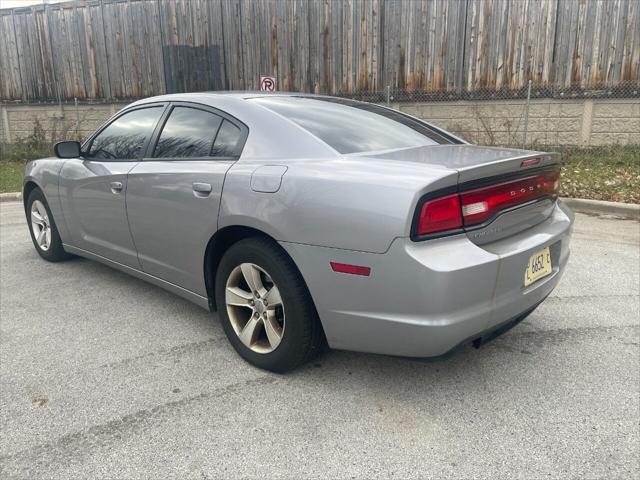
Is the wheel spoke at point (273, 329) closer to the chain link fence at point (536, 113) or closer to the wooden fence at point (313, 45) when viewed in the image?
the chain link fence at point (536, 113)

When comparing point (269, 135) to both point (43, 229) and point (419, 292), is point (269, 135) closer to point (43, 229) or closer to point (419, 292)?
point (419, 292)

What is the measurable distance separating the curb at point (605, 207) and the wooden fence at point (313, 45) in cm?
343

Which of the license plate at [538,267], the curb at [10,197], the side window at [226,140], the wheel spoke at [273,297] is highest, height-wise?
the side window at [226,140]

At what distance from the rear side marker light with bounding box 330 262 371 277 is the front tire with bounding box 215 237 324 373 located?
0.27 metres

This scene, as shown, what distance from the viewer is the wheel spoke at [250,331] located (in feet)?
9.18

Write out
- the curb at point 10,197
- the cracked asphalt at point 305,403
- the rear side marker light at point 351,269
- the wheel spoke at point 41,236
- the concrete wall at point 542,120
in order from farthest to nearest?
1. the concrete wall at point 542,120
2. the curb at point 10,197
3. the wheel spoke at point 41,236
4. the rear side marker light at point 351,269
5. the cracked asphalt at point 305,403

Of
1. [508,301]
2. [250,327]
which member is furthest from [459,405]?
[250,327]

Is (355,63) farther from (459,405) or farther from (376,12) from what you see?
(459,405)

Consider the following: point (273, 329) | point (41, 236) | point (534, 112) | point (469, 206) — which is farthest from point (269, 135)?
point (534, 112)

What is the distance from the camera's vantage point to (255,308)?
9.12ft

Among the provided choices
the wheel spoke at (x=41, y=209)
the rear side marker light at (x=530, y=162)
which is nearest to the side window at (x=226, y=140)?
the rear side marker light at (x=530, y=162)

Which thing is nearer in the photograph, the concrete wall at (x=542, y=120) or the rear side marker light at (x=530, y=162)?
the rear side marker light at (x=530, y=162)

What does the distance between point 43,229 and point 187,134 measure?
2426mm

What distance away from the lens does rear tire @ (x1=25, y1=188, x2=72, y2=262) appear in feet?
15.3
